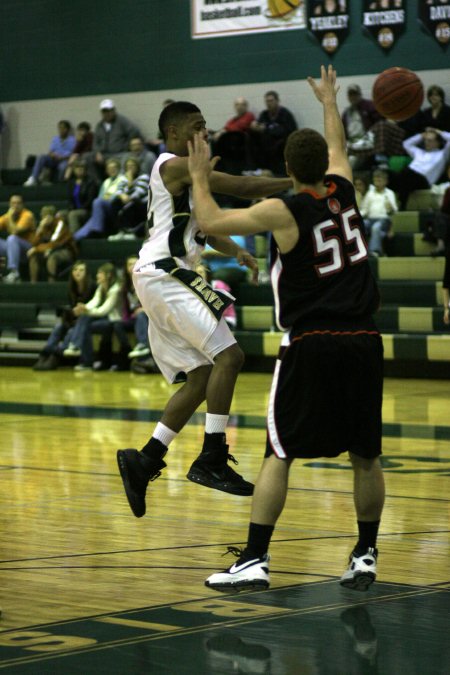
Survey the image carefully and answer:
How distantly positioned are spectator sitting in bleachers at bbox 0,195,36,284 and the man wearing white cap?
172 cm

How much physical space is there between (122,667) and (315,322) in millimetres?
1420

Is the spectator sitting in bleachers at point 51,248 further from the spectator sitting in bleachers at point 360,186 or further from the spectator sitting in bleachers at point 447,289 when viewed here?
the spectator sitting in bleachers at point 447,289

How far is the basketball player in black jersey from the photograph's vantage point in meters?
4.32

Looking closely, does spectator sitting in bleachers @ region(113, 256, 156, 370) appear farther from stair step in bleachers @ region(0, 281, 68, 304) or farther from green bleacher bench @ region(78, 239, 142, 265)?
stair step in bleachers @ region(0, 281, 68, 304)

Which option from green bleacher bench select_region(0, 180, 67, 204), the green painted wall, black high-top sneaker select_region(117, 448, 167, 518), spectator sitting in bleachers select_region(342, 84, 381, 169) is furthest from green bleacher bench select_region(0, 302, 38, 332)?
black high-top sneaker select_region(117, 448, 167, 518)

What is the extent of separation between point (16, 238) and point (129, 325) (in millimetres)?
2656

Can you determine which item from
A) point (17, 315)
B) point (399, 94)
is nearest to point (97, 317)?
point (17, 315)

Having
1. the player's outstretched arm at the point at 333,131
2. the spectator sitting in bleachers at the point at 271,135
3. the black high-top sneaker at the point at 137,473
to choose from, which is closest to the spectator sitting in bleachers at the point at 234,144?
the spectator sitting in bleachers at the point at 271,135

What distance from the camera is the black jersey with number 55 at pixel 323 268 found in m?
4.32

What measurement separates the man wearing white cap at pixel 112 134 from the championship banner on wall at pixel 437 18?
4405 mm

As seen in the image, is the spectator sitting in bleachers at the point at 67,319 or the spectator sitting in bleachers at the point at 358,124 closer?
the spectator sitting in bleachers at the point at 67,319

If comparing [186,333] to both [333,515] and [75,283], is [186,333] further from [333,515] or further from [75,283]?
[75,283]

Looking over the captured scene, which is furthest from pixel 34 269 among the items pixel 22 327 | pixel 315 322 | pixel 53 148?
pixel 315 322

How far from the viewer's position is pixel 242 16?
57.8 feet
